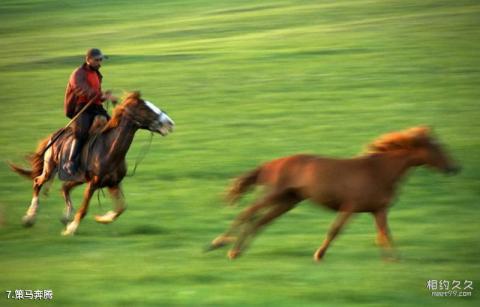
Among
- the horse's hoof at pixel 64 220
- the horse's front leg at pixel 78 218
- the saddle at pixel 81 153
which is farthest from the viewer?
the horse's hoof at pixel 64 220

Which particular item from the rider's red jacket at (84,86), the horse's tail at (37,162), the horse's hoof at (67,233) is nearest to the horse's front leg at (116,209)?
the horse's hoof at (67,233)

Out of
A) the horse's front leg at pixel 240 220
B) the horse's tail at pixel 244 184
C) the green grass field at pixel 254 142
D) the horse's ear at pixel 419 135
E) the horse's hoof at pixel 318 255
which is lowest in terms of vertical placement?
the green grass field at pixel 254 142

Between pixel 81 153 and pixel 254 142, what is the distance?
698 cm

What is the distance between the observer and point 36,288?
911 centimetres

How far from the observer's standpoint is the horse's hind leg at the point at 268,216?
33.4 ft

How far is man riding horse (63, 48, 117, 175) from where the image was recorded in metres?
12.8

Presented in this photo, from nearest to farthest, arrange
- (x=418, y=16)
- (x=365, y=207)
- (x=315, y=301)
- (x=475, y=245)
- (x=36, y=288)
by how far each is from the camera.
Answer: (x=315, y=301), (x=36, y=288), (x=365, y=207), (x=475, y=245), (x=418, y=16)

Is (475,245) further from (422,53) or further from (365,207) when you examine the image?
(422,53)

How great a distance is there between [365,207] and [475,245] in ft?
6.30

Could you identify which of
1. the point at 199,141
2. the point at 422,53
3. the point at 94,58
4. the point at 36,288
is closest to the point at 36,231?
the point at 94,58

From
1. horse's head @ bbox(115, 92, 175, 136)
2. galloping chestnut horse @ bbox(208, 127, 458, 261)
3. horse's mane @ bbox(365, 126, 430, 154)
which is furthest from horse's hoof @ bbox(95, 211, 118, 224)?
horse's mane @ bbox(365, 126, 430, 154)

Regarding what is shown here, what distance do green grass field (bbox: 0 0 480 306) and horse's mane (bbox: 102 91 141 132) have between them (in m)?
1.40

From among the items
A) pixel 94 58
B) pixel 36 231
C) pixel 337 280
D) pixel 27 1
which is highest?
pixel 94 58

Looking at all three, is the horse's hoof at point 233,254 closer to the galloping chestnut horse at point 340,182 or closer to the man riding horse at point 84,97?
the galloping chestnut horse at point 340,182
